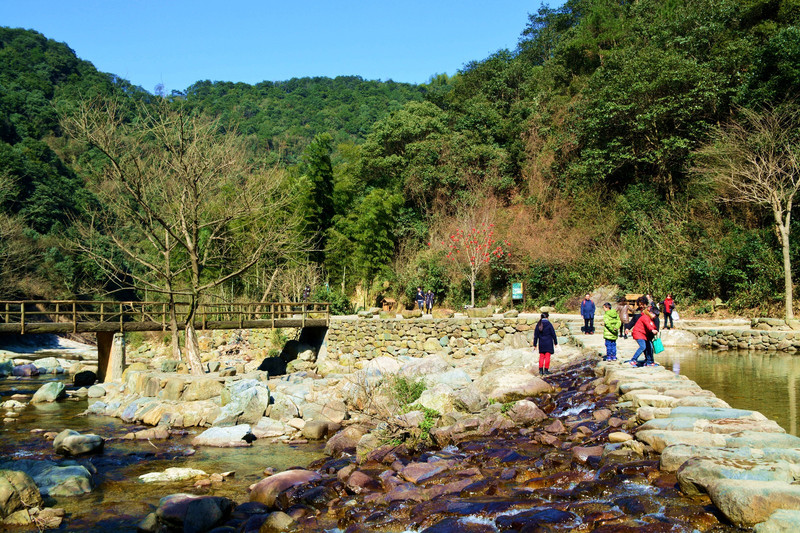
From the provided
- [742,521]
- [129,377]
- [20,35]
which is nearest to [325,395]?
[129,377]

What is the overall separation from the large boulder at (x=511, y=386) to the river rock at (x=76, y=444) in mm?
6645

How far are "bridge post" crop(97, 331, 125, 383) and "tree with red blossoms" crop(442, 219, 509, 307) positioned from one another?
43.4 feet

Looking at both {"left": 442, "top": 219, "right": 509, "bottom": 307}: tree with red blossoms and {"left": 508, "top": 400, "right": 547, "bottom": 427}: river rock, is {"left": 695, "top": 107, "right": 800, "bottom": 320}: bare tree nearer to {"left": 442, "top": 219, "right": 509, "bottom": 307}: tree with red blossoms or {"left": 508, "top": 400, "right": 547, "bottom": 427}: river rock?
{"left": 442, "top": 219, "right": 509, "bottom": 307}: tree with red blossoms

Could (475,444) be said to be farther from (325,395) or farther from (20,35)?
(20,35)

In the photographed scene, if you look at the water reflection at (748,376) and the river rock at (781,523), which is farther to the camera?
the water reflection at (748,376)

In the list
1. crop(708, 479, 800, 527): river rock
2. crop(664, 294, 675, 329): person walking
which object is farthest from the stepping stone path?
A: crop(664, 294, 675, 329): person walking

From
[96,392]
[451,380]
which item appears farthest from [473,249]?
[96,392]

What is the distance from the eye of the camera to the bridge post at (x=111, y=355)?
17562 millimetres

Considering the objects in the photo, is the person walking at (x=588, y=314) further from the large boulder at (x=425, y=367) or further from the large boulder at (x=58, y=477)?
the large boulder at (x=58, y=477)

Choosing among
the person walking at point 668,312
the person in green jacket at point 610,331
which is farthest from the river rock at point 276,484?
the person walking at point 668,312

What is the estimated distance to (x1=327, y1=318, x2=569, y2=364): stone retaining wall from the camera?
60.6 feet

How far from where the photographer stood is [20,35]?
7031 cm

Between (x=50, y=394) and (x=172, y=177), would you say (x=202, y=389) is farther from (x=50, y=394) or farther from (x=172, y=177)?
(x=172, y=177)

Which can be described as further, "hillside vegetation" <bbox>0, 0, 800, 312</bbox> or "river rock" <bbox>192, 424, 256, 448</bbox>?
"hillside vegetation" <bbox>0, 0, 800, 312</bbox>
